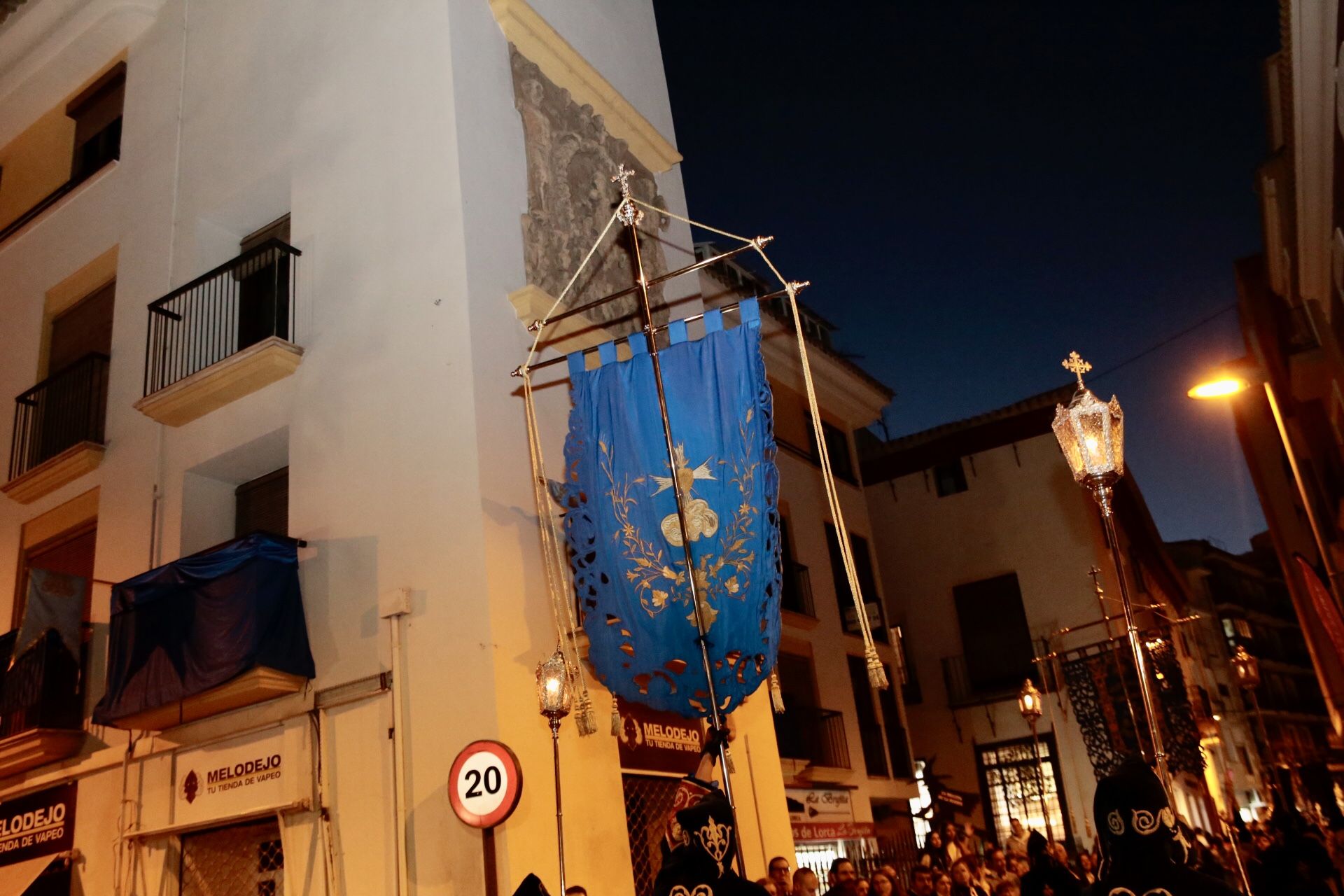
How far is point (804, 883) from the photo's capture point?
27.6 feet

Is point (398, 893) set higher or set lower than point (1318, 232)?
lower

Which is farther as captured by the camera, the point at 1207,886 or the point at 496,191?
the point at 496,191

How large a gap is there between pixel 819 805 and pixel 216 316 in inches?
407

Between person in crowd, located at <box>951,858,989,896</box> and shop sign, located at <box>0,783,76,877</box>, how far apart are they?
771 cm

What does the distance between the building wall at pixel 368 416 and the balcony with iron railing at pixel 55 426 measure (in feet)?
0.75

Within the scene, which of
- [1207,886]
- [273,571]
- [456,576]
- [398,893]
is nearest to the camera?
[1207,886]

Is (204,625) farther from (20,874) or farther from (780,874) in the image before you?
(780,874)

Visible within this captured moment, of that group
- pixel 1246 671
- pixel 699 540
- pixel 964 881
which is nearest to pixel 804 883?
pixel 964 881

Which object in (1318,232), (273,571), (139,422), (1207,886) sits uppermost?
(1318,232)

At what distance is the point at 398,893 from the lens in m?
7.66

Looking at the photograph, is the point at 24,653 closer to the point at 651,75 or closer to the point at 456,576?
the point at 456,576

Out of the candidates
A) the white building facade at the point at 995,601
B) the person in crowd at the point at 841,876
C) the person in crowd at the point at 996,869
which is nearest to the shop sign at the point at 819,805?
the person in crowd at the point at 996,869

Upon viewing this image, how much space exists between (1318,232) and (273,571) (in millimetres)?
11308

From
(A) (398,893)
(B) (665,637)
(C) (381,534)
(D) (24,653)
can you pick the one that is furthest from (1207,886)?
(D) (24,653)
